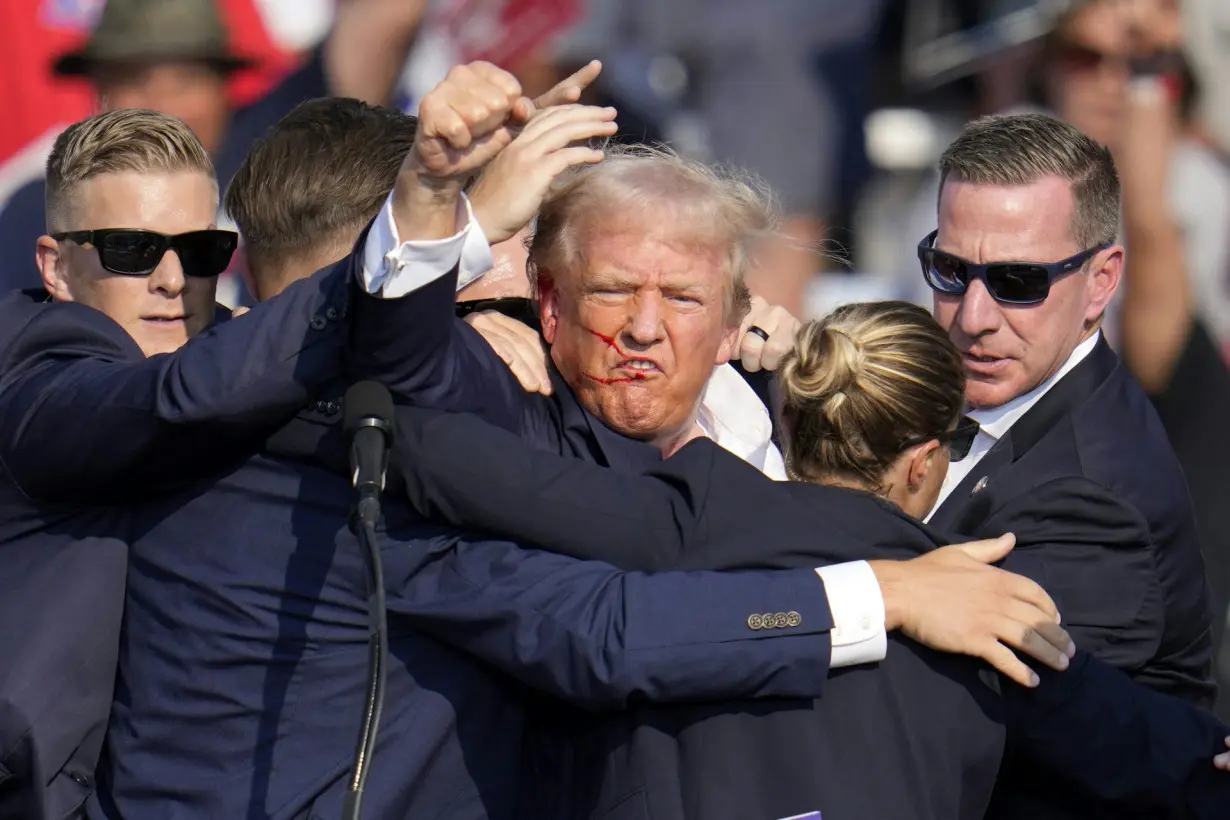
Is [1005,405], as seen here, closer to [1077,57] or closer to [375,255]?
[375,255]

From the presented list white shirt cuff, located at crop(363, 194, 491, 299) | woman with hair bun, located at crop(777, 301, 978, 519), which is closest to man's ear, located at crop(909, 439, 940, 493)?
woman with hair bun, located at crop(777, 301, 978, 519)

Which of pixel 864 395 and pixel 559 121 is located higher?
pixel 559 121

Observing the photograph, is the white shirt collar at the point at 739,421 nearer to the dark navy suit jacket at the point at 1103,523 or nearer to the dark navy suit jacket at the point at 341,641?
the dark navy suit jacket at the point at 1103,523

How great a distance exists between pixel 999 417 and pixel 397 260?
5.42ft

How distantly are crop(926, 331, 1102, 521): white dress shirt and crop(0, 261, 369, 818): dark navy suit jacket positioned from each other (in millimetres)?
1491

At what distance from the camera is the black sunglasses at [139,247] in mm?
3223

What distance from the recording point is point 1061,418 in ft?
11.0

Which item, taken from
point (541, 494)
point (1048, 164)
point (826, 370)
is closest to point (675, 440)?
point (826, 370)

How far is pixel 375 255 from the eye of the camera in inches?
95.3

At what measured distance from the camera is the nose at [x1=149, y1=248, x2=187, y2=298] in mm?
3242

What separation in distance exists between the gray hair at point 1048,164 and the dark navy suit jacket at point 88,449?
5.60ft

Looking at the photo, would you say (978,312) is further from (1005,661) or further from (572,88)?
(1005,661)

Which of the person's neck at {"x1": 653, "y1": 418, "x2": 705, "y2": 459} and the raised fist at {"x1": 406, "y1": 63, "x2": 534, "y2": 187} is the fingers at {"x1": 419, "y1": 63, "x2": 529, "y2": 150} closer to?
the raised fist at {"x1": 406, "y1": 63, "x2": 534, "y2": 187}

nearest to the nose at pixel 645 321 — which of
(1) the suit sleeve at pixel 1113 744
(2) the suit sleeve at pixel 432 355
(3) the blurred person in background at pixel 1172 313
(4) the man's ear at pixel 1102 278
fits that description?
(2) the suit sleeve at pixel 432 355
